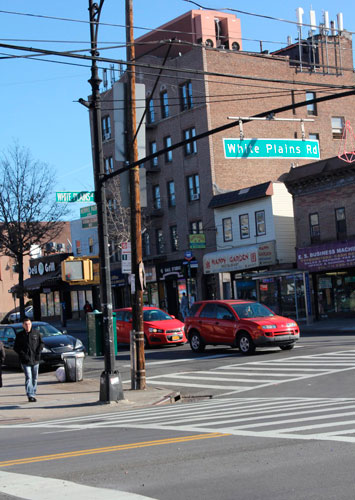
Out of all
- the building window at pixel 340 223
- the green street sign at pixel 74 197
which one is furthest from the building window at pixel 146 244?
the green street sign at pixel 74 197

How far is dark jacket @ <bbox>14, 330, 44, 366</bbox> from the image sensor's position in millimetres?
16219

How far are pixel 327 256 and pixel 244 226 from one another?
27.0 feet

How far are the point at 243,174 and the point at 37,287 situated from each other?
23.8 metres

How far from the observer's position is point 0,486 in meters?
7.09

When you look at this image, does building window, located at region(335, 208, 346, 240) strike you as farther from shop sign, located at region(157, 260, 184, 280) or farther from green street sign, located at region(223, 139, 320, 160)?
green street sign, located at region(223, 139, 320, 160)

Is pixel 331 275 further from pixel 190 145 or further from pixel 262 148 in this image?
pixel 262 148

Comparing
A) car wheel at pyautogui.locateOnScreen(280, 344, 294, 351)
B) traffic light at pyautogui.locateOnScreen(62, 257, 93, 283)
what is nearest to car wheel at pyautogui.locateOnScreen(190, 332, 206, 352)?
car wheel at pyautogui.locateOnScreen(280, 344, 294, 351)

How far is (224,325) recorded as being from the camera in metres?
23.8

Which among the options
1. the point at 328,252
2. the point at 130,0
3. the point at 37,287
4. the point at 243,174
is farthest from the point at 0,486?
the point at 37,287

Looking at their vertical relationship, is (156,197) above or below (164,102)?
below

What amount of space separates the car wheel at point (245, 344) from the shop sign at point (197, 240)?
22997mm

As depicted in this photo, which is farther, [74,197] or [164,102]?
[164,102]

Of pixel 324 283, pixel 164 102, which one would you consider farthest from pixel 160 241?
pixel 324 283

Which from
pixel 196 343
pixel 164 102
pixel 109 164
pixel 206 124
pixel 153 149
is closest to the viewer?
pixel 196 343
